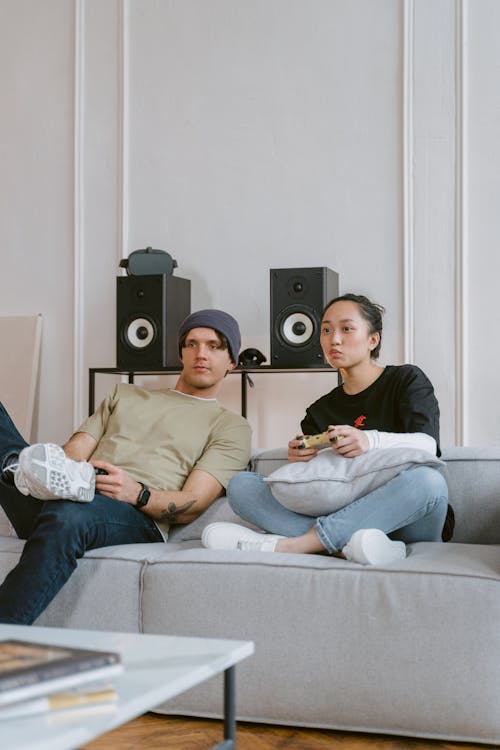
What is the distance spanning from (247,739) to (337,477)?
2.16 feet

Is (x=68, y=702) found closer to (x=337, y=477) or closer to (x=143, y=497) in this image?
(x=337, y=477)

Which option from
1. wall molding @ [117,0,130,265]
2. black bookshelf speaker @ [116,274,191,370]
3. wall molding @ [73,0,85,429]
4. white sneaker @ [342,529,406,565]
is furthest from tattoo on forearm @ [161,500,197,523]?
wall molding @ [117,0,130,265]

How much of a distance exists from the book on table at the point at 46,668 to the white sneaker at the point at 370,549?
1.01 metres

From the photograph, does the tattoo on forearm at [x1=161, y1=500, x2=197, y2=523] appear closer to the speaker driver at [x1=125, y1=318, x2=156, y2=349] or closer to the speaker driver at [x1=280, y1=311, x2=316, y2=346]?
the speaker driver at [x1=280, y1=311, x2=316, y2=346]

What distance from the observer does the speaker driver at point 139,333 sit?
3932mm

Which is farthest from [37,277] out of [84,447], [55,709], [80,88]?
[55,709]

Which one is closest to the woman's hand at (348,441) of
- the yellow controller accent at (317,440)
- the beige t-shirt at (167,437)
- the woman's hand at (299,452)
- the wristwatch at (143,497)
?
the yellow controller accent at (317,440)

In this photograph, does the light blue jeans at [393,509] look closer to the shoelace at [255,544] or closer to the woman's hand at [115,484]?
the shoelace at [255,544]

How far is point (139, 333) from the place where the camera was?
13.0 feet

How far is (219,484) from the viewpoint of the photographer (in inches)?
105

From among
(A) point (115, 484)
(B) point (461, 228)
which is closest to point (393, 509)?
(A) point (115, 484)

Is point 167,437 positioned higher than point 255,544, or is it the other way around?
point 167,437

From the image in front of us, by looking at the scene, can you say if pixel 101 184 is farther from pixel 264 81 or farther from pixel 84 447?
pixel 84 447

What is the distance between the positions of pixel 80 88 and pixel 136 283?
1142mm
